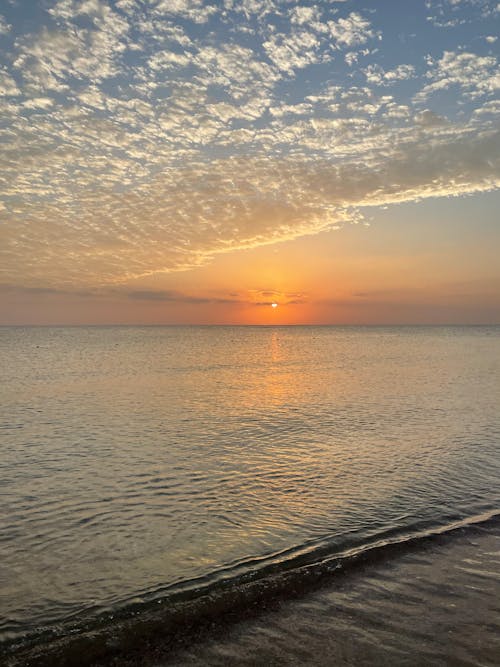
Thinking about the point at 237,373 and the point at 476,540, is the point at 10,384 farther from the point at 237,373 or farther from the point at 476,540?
the point at 476,540

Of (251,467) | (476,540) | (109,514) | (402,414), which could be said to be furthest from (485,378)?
(109,514)

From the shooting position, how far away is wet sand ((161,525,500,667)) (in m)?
7.59

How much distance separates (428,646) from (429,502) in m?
8.40

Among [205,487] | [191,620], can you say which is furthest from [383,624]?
[205,487]

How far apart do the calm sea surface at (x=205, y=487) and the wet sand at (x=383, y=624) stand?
1.83 metres

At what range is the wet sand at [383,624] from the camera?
759cm

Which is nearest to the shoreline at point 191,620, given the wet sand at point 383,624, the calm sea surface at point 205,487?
the wet sand at point 383,624

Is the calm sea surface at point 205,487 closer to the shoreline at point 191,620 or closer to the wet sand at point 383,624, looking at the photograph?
Answer: the shoreline at point 191,620

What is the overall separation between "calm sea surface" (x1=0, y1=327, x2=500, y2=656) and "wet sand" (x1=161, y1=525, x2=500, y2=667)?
183cm

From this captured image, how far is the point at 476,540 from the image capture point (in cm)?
1227

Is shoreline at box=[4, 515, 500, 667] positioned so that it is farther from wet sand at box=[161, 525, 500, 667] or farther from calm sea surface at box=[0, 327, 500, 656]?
calm sea surface at box=[0, 327, 500, 656]

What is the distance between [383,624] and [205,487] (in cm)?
972

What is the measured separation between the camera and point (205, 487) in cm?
1733

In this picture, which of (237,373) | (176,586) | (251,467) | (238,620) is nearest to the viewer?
(238,620)
